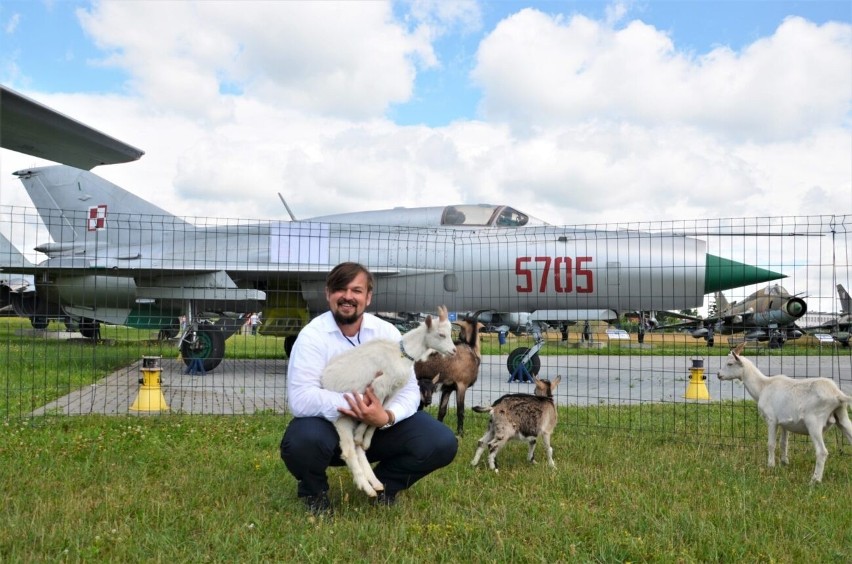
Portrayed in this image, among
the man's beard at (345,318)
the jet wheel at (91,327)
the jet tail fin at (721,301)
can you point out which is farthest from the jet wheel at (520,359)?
the man's beard at (345,318)

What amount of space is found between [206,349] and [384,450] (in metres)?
9.24

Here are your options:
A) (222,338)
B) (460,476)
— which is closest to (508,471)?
(460,476)

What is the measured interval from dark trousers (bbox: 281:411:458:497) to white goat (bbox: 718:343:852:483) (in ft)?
8.46

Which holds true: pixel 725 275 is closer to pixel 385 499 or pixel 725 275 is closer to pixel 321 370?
pixel 385 499

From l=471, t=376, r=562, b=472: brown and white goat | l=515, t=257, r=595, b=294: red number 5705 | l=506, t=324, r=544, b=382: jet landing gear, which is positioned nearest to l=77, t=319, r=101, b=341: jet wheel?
l=471, t=376, r=562, b=472: brown and white goat

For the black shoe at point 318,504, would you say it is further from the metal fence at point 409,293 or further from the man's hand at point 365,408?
the metal fence at point 409,293

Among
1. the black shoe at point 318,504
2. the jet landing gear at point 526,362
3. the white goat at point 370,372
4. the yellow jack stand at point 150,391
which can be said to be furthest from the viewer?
the jet landing gear at point 526,362

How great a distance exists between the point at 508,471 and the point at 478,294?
724 cm

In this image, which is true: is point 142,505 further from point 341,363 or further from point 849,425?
point 849,425

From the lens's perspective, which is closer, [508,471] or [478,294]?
[508,471]

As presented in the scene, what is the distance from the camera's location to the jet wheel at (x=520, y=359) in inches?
421

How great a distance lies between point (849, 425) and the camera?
4.75 metres

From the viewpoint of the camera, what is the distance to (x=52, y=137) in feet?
10.6

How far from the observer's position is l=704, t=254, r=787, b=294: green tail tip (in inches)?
411
